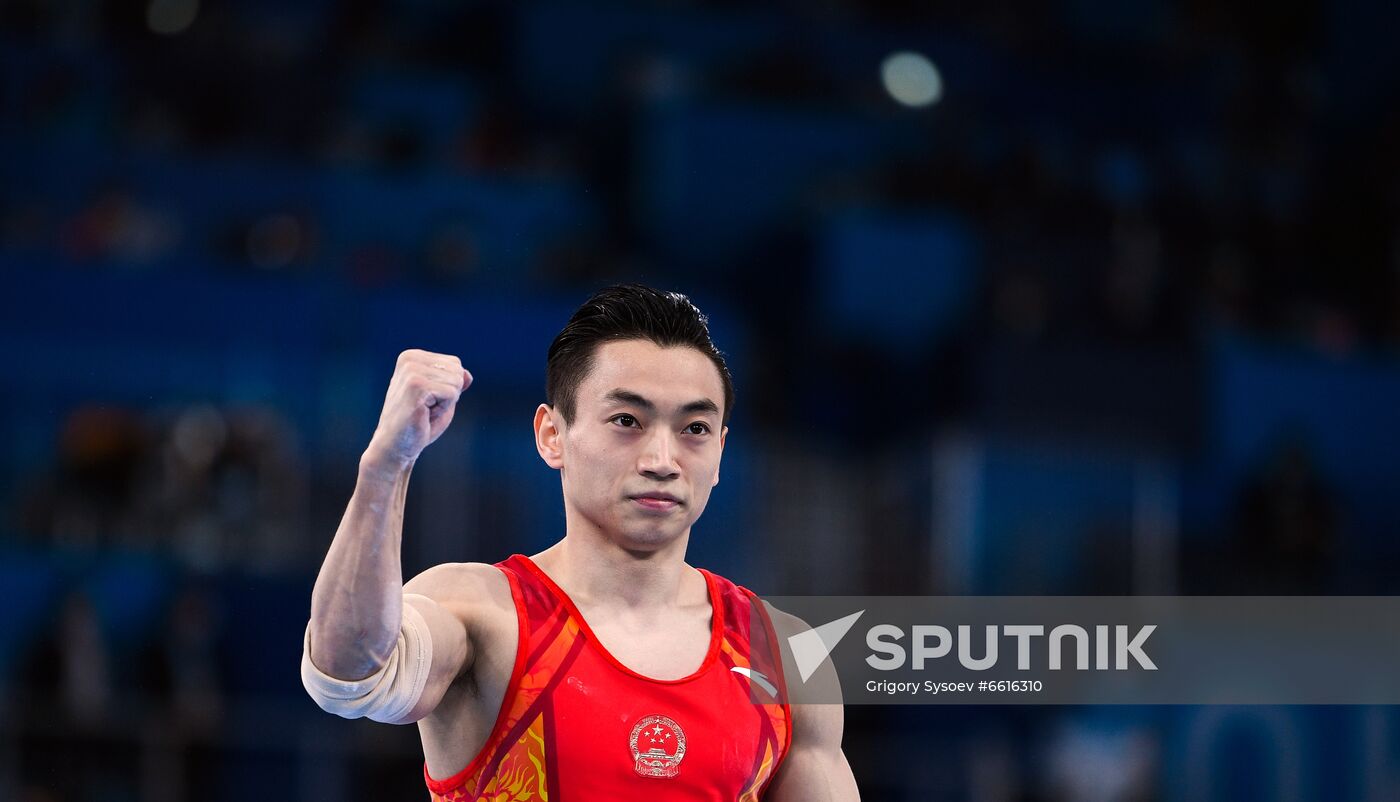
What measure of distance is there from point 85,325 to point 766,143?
23.4 ft

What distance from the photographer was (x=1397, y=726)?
10867 mm

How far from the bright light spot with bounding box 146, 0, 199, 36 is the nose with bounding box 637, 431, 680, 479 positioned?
1472 centimetres

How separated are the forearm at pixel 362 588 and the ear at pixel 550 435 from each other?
0.72 meters

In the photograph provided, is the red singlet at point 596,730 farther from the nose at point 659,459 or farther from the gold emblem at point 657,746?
the nose at point 659,459

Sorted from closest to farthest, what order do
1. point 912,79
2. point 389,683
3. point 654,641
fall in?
point 389,683, point 654,641, point 912,79

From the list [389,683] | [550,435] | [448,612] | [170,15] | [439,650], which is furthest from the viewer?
[170,15]

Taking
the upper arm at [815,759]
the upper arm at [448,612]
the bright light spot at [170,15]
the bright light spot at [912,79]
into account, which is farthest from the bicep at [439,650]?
the bright light spot at [912,79]

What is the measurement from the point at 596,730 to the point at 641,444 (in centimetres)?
65

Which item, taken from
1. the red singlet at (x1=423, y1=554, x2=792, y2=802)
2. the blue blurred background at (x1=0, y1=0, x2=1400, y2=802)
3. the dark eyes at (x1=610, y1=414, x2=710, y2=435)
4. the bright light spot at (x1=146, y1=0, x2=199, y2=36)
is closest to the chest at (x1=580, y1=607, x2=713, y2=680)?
the red singlet at (x1=423, y1=554, x2=792, y2=802)

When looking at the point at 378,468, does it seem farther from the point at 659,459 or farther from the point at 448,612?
the point at 659,459

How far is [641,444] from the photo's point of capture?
3814mm

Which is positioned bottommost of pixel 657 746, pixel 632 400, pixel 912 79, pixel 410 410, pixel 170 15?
pixel 657 746

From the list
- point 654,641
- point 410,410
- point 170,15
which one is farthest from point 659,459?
point 170,15

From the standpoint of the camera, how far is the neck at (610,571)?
395cm
